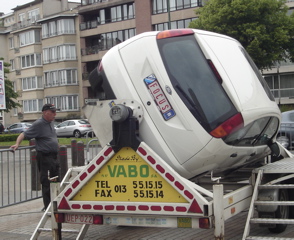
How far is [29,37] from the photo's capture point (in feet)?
222

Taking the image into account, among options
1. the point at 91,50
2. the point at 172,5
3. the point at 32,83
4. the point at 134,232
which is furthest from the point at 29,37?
the point at 134,232

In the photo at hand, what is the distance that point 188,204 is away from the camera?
5492mm

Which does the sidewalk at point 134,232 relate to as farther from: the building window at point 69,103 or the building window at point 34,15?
the building window at point 34,15

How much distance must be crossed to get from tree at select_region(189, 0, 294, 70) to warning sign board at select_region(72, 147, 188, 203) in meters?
28.6

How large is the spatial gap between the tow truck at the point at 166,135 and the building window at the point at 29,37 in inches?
2461

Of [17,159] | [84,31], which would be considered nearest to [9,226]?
[17,159]

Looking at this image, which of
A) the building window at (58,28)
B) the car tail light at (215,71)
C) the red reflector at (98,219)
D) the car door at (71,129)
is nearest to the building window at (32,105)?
the building window at (58,28)

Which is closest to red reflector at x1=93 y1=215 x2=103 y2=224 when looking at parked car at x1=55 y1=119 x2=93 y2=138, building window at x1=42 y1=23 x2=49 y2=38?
parked car at x1=55 y1=119 x2=93 y2=138

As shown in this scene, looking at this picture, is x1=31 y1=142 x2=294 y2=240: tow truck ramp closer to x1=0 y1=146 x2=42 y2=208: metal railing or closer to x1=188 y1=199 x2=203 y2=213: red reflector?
x1=188 y1=199 x2=203 y2=213: red reflector

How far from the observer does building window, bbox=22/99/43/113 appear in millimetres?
65875

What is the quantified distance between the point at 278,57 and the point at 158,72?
29.9 metres

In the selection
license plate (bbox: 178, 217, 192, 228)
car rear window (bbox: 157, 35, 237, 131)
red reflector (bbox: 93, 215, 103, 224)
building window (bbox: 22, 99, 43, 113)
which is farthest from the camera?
building window (bbox: 22, 99, 43, 113)

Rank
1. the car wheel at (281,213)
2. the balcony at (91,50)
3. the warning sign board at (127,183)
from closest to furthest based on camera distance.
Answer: the warning sign board at (127,183), the car wheel at (281,213), the balcony at (91,50)

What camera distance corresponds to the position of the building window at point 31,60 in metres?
66.6
